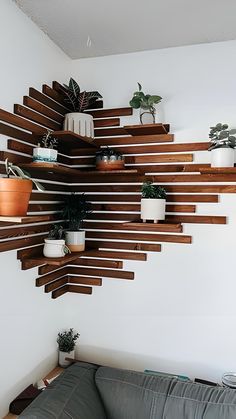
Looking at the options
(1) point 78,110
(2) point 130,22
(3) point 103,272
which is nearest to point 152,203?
(3) point 103,272

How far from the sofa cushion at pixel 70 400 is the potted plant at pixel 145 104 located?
1.55m

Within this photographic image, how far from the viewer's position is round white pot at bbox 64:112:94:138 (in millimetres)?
2045

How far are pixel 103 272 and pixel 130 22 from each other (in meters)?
1.53

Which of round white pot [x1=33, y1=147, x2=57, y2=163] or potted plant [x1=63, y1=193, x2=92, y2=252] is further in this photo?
potted plant [x1=63, y1=193, x2=92, y2=252]

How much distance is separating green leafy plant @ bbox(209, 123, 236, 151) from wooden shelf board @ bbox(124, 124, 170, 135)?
0.29 metres

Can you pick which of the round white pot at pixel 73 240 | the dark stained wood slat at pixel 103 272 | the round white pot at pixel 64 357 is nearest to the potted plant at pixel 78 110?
the round white pot at pixel 73 240

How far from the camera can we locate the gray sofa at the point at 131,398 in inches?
61.8

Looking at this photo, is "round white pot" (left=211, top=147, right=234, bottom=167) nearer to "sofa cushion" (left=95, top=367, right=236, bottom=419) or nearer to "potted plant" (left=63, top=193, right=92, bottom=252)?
"potted plant" (left=63, top=193, right=92, bottom=252)

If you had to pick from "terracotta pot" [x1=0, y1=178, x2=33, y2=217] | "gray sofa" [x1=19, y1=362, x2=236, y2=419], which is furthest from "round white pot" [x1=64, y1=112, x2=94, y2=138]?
"gray sofa" [x1=19, y1=362, x2=236, y2=419]

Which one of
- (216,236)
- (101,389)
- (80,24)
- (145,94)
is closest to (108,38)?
(80,24)

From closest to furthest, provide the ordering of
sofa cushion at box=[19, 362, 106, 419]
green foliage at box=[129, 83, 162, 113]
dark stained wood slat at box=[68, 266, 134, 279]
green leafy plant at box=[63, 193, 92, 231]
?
sofa cushion at box=[19, 362, 106, 419]
green foliage at box=[129, 83, 162, 113]
green leafy plant at box=[63, 193, 92, 231]
dark stained wood slat at box=[68, 266, 134, 279]

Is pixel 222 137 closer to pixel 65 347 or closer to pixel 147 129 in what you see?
pixel 147 129

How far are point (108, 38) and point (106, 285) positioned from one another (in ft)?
5.18

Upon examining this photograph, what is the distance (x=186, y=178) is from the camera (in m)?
1.98
